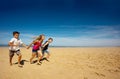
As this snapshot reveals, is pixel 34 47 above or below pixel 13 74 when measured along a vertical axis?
above

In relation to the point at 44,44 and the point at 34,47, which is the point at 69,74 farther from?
the point at 44,44

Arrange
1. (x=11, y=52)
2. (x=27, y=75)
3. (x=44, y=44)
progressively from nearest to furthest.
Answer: (x=27, y=75) → (x=11, y=52) → (x=44, y=44)

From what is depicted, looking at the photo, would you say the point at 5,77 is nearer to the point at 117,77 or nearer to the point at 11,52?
the point at 11,52

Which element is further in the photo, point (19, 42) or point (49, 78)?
point (19, 42)

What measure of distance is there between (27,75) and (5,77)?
90 centimetres

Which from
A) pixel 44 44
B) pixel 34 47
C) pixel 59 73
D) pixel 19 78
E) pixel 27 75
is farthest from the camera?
pixel 44 44

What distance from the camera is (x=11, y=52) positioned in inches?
302

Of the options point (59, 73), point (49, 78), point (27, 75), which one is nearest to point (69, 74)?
point (59, 73)

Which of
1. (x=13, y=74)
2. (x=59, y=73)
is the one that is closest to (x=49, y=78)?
(x=59, y=73)

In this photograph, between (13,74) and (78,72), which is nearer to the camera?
(13,74)

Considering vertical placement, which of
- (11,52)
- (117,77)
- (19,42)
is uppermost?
(19,42)

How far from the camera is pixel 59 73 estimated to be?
6.66 metres

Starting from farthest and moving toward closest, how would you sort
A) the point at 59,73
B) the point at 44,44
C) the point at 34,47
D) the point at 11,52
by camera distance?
1. the point at 44,44
2. the point at 34,47
3. the point at 11,52
4. the point at 59,73

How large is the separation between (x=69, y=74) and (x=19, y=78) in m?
2.19
